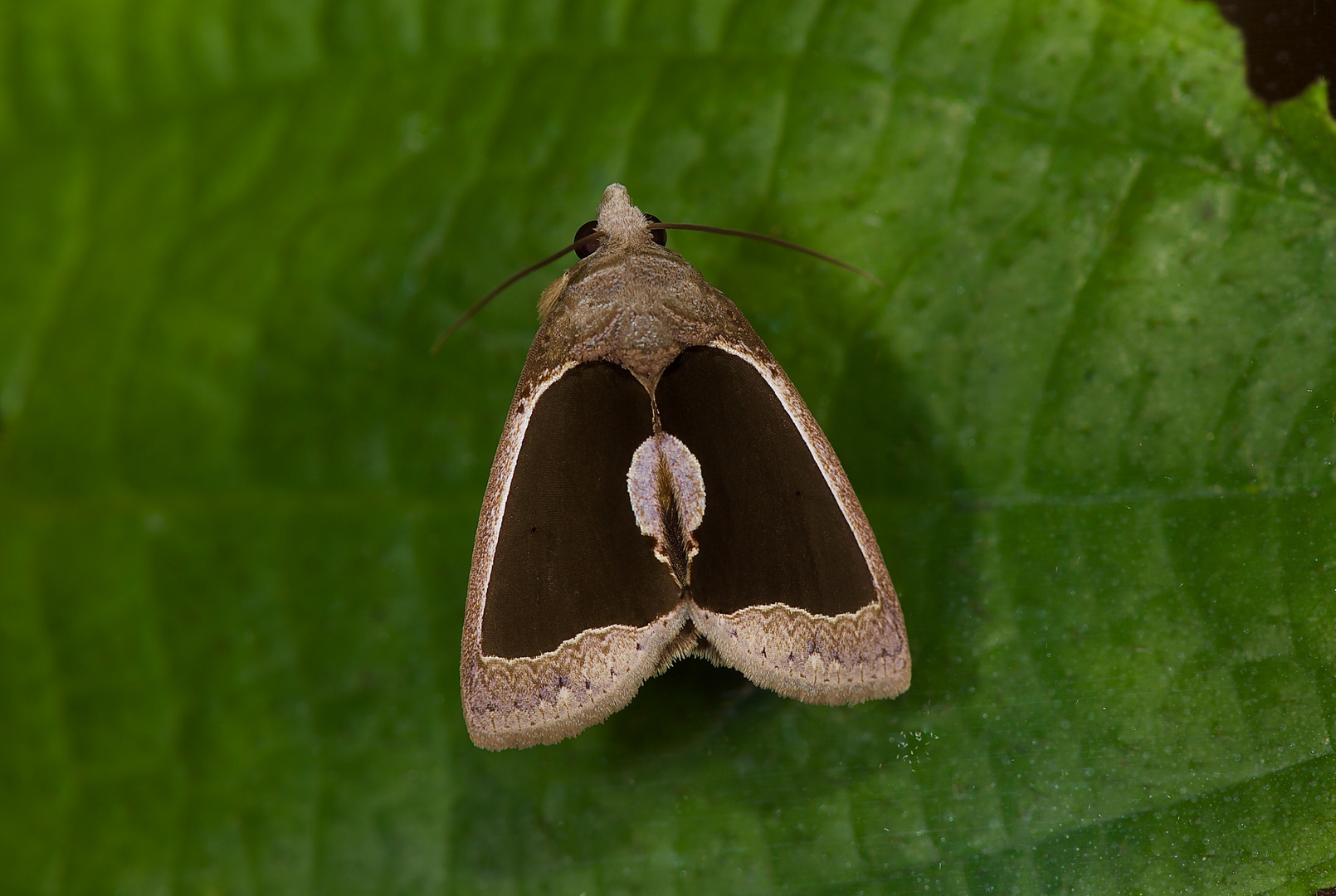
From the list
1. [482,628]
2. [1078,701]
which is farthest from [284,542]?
[1078,701]

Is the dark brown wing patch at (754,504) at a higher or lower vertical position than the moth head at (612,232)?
lower

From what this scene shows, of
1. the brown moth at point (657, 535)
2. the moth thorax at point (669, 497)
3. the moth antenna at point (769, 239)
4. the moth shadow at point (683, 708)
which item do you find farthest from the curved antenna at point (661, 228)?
the moth shadow at point (683, 708)

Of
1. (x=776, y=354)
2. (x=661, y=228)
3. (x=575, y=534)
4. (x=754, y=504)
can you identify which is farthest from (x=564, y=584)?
(x=661, y=228)

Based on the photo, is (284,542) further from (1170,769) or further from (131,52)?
(1170,769)

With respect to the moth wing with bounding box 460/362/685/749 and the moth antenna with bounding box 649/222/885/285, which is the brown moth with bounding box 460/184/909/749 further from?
the moth antenna with bounding box 649/222/885/285

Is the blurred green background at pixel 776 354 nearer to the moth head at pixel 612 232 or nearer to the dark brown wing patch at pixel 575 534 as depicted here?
the moth head at pixel 612 232

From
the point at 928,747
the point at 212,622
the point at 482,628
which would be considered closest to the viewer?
the point at 482,628
